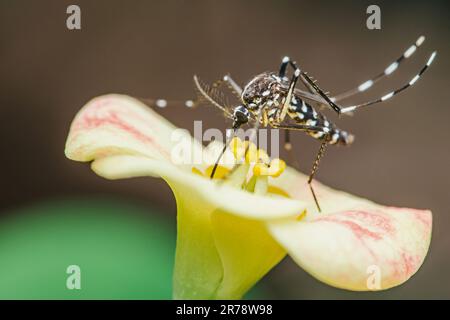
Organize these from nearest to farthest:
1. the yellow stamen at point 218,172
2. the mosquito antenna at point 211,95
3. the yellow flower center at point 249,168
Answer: the yellow flower center at point 249,168
the yellow stamen at point 218,172
the mosquito antenna at point 211,95

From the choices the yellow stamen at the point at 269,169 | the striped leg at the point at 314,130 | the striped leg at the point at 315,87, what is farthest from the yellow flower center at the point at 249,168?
the striped leg at the point at 315,87

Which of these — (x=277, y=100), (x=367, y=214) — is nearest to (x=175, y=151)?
(x=277, y=100)

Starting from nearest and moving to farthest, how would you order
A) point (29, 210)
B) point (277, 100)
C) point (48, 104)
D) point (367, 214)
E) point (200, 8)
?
point (367, 214), point (277, 100), point (29, 210), point (48, 104), point (200, 8)

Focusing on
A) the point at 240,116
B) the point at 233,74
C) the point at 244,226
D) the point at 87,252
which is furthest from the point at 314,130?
the point at 233,74

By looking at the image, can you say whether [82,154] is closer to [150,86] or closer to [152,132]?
[152,132]

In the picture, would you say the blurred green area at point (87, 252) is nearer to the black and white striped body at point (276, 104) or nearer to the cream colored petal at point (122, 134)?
the cream colored petal at point (122, 134)

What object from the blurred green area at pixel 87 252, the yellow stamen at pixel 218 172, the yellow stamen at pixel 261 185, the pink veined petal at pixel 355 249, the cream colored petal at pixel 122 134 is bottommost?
the blurred green area at pixel 87 252
